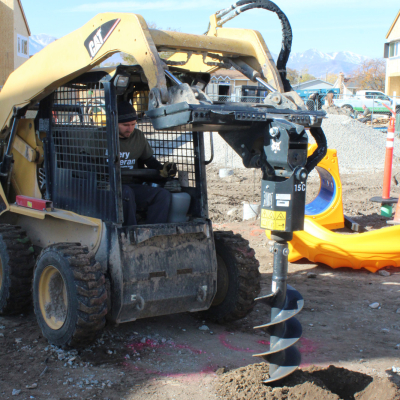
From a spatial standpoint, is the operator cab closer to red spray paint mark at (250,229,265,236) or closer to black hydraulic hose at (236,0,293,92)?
black hydraulic hose at (236,0,293,92)

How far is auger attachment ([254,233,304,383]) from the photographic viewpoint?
325 centimetres

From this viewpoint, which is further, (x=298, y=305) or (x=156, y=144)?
(x=156, y=144)

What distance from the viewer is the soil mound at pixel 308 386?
3232 millimetres

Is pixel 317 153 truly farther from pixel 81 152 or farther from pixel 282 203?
pixel 81 152

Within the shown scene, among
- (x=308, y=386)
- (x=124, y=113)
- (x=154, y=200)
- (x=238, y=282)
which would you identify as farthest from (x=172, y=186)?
(x=308, y=386)

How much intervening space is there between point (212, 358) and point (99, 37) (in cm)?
266

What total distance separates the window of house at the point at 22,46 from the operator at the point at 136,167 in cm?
2285

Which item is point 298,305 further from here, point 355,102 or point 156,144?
point 355,102

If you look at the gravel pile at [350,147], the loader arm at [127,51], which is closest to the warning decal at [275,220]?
the loader arm at [127,51]

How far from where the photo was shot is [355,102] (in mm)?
36875

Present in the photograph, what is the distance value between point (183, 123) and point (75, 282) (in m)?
1.53

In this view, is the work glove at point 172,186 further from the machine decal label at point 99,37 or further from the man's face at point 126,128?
the machine decal label at point 99,37

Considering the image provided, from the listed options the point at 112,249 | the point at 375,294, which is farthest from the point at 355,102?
the point at 112,249

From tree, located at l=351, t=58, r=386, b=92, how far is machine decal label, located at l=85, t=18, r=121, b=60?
238 ft
